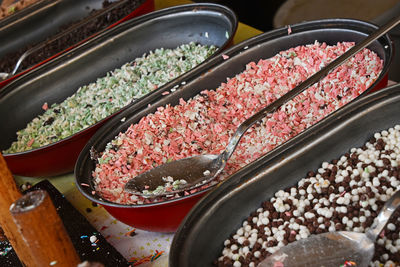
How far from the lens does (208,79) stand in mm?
1610

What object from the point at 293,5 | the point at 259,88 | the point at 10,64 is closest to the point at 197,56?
the point at 259,88

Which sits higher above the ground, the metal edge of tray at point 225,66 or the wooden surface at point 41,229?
the wooden surface at point 41,229

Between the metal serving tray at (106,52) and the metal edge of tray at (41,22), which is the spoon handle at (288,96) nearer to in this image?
the metal serving tray at (106,52)

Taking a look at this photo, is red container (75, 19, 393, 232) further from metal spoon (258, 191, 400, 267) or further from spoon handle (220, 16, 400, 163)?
metal spoon (258, 191, 400, 267)

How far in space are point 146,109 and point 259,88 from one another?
39cm

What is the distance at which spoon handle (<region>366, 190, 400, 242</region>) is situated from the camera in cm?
95

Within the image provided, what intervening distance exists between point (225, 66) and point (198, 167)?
48cm

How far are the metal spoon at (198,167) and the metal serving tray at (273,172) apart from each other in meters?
0.14

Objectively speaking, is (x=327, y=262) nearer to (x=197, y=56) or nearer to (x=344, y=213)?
(x=344, y=213)

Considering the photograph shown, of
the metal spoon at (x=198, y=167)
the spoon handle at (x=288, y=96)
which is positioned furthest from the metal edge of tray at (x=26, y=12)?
the spoon handle at (x=288, y=96)

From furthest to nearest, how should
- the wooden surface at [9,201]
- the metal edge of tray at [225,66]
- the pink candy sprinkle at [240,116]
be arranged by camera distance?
1. the metal edge of tray at [225,66]
2. the pink candy sprinkle at [240,116]
3. the wooden surface at [9,201]

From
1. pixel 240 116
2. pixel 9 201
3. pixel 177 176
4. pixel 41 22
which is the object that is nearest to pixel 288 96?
pixel 240 116

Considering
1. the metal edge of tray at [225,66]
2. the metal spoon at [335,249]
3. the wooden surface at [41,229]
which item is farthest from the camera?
the metal edge of tray at [225,66]

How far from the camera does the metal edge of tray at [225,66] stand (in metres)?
1.49
